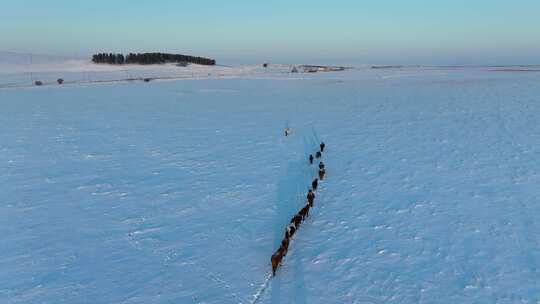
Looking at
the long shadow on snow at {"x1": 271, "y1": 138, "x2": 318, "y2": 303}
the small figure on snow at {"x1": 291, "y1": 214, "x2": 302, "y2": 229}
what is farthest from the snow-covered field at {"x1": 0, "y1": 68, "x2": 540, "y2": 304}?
the small figure on snow at {"x1": 291, "y1": 214, "x2": 302, "y2": 229}

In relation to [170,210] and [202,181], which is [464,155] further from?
[170,210]

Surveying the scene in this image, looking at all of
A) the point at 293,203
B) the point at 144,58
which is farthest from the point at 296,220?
the point at 144,58

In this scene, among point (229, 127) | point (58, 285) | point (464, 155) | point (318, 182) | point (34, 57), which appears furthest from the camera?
point (34, 57)

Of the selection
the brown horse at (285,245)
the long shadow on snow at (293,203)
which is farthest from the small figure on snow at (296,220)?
the brown horse at (285,245)

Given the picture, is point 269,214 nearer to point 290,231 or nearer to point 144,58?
point 290,231

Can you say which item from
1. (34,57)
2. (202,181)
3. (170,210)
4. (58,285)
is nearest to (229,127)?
(202,181)

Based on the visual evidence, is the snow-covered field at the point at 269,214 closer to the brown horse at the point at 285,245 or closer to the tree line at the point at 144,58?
the brown horse at the point at 285,245
